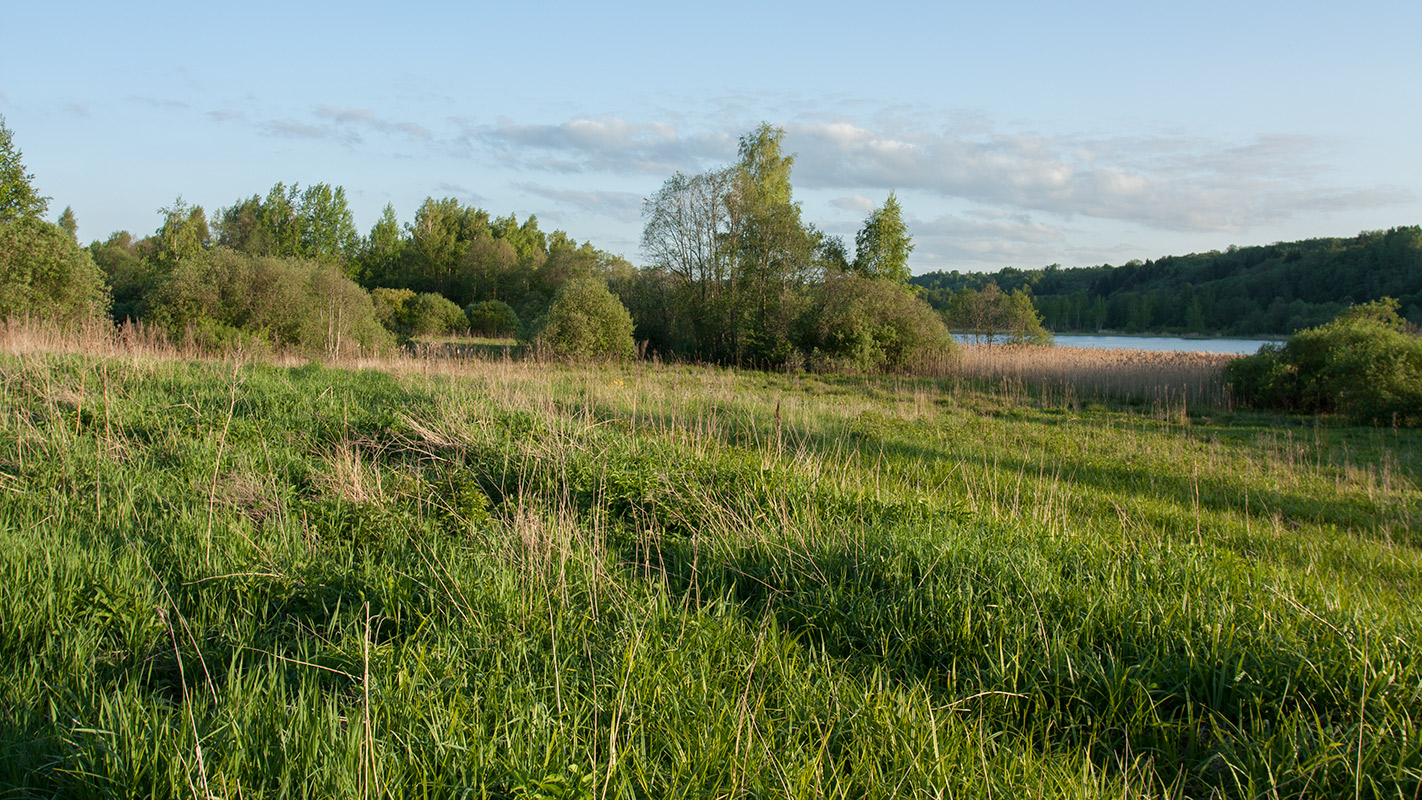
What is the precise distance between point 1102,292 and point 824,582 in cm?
10625

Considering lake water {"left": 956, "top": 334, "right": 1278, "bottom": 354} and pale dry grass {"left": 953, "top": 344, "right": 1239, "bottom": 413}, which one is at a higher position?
lake water {"left": 956, "top": 334, "right": 1278, "bottom": 354}

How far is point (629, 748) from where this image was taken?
242 centimetres

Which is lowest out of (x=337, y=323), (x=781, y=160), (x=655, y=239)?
(x=337, y=323)

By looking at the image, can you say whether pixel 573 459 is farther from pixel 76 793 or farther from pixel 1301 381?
pixel 1301 381

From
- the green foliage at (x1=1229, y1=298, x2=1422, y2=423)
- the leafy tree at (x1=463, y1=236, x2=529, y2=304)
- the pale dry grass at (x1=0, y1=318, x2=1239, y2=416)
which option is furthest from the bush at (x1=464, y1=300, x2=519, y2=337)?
the green foliage at (x1=1229, y1=298, x2=1422, y2=423)

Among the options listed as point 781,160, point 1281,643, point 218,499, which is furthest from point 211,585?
point 781,160

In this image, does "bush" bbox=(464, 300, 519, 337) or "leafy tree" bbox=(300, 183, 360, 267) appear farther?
"leafy tree" bbox=(300, 183, 360, 267)

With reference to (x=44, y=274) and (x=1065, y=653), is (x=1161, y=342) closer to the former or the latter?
(x=1065, y=653)

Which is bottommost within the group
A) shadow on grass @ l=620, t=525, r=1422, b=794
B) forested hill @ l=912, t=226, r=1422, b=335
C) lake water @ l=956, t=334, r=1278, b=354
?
shadow on grass @ l=620, t=525, r=1422, b=794

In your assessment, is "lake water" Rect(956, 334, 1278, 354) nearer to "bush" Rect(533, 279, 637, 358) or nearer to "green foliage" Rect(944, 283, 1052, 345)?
"green foliage" Rect(944, 283, 1052, 345)

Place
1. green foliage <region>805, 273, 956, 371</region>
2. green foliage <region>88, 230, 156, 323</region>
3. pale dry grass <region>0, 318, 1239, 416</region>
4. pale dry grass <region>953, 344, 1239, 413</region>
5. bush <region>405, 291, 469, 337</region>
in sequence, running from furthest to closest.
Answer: bush <region>405, 291, 469, 337</region> < green foliage <region>88, 230, 156, 323</region> < green foliage <region>805, 273, 956, 371</region> < pale dry grass <region>953, 344, 1239, 413</region> < pale dry grass <region>0, 318, 1239, 416</region>

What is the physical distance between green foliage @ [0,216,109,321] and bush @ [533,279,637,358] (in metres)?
13.0

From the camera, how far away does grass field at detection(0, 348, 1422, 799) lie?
→ 7.72 ft

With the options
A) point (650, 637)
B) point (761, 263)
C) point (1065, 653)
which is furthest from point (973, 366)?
point (650, 637)
